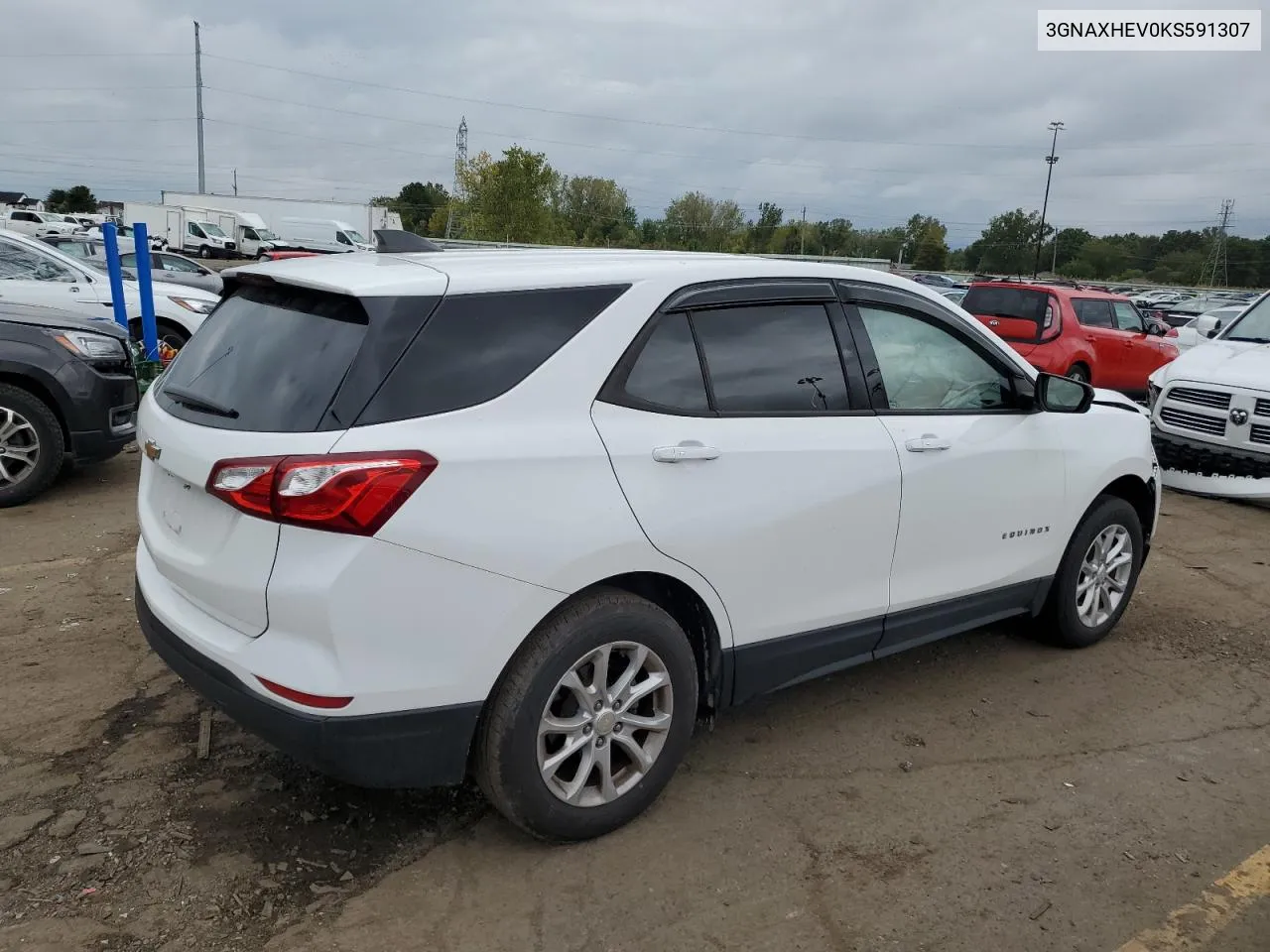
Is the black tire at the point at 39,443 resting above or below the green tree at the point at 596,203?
below

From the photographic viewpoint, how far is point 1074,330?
536 inches

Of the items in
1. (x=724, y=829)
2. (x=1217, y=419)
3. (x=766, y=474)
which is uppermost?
(x=766, y=474)

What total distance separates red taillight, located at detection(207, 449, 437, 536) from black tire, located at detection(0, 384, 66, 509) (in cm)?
483

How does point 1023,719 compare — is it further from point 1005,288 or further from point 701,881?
point 1005,288

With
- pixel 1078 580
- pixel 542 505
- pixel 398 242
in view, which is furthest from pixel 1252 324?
pixel 542 505

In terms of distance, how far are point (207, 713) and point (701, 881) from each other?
79.1 inches

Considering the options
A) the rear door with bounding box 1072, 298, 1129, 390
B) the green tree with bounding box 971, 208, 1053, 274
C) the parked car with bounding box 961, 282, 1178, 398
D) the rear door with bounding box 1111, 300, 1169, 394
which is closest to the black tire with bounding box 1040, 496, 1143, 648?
the parked car with bounding box 961, 282, 1178, 398

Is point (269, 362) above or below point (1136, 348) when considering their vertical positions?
above

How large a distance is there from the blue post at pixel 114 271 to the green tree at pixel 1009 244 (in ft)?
244

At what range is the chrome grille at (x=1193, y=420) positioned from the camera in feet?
26.7

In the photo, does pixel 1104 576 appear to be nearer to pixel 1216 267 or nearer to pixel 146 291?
pixel 146 291

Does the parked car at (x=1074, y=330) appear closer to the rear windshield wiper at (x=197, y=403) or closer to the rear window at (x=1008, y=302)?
the rear window at (x=1008, y=302)

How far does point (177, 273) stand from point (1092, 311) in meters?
14.2

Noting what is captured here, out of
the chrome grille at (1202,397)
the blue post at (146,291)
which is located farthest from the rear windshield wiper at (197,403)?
the chrome grille at (1202,397)
